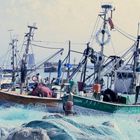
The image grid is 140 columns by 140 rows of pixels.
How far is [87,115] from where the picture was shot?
22.4 m

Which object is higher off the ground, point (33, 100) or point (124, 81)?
point (124, 81)

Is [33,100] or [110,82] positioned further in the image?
[110,82]

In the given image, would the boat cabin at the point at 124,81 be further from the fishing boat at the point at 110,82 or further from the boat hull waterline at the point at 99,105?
the boat hull waterline at the point at 99,105

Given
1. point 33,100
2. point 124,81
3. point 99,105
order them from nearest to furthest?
point 99,105 → point 33,100 → point 124,81

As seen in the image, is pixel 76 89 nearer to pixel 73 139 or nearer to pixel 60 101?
pixel 60 101

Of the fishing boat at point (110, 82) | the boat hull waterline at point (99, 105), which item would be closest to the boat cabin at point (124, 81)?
the fishing boat at point (110, 82)

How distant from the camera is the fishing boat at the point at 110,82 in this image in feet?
73.7

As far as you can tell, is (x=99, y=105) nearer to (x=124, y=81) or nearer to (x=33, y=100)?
(x=33, y=100)

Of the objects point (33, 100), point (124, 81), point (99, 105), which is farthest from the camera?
point (124, 81)

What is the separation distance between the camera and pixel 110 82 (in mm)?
28688

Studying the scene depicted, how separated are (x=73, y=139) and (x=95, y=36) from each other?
1705 centimetres

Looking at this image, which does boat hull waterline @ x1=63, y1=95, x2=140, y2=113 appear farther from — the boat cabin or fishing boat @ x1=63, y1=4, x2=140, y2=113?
the boat cabin

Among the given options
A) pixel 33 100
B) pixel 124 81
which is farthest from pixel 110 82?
pixel 33 100

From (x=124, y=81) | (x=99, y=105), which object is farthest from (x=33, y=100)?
(x=124, y=81)
